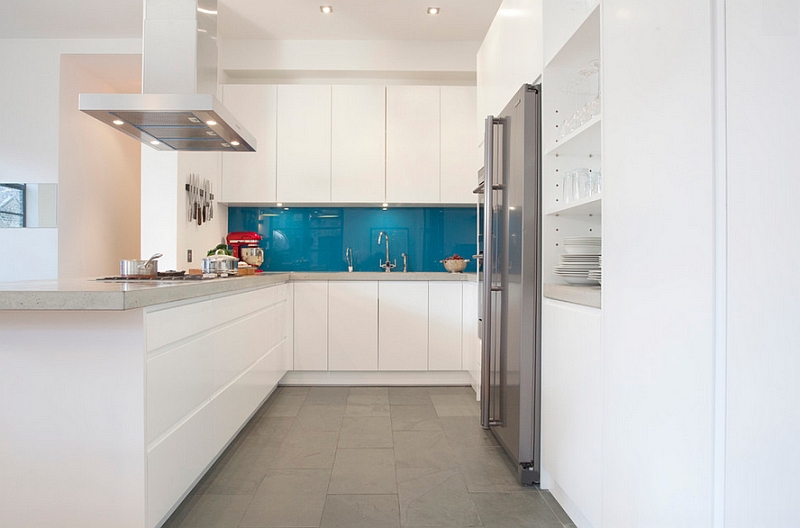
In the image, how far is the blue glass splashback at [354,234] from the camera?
4.86 metres

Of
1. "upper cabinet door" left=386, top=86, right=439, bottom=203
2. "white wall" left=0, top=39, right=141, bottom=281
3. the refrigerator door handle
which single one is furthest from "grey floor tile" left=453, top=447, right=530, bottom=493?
"white wall" left=0, top=39, right=141, bottom=281

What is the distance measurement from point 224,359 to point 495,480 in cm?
138

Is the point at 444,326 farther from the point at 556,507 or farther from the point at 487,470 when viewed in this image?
the point at 556,507

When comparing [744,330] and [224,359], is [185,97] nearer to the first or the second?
[224,359]

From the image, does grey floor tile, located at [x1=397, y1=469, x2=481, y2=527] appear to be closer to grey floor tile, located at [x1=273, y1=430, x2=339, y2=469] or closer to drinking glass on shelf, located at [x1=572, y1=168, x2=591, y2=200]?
grey floor tile, located at [x1=273, y1=430, x2=339, y2=469]

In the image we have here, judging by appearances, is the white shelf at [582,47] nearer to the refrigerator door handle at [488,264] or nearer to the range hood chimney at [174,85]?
the refrigerator door handle at [488,264]

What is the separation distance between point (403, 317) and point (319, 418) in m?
1.19

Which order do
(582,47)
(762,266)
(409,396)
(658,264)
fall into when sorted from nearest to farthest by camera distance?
1. (762,266)
2. (658,264)
3. (582,47)
4. (409,396)

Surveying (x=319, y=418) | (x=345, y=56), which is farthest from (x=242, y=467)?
(x=345, y=56)

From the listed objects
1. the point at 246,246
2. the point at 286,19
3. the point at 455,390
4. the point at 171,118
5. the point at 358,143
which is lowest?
the point at 455,390

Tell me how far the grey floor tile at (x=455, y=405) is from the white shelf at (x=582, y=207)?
5.63 ft

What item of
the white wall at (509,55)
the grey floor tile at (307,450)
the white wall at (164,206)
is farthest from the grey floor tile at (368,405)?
the white wall at (509,55)

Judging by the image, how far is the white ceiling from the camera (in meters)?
3.82

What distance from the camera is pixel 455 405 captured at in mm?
3713
